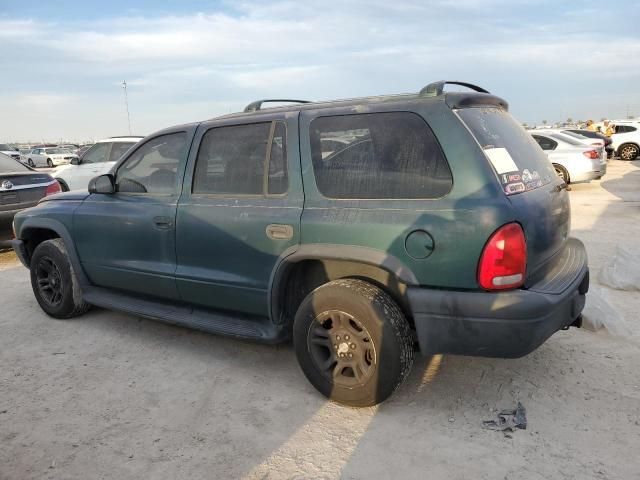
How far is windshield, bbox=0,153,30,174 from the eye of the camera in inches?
290

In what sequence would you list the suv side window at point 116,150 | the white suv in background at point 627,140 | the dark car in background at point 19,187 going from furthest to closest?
1. the white suv in background at point 627,140
2. the suv side window at point 116,150
3. the dark car in background at point 19,187

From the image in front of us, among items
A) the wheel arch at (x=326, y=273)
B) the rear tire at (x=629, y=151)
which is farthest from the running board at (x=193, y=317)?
the rear tire at (x=629, y=151)

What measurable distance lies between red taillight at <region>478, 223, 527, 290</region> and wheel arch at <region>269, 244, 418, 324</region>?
14.7 inches

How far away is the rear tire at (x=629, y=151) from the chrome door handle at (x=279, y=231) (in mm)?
23557

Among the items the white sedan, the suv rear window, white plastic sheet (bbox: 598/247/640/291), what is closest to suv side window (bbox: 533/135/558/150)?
white plastic sheet (bbox: 598/247/640/291)

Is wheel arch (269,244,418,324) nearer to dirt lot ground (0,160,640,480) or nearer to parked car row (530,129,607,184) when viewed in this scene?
dirt lot ground (0,160,640,480)

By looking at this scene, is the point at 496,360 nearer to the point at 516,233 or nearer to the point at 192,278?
the point at 516,233

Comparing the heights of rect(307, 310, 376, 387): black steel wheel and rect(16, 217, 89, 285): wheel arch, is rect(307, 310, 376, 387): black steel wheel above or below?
below

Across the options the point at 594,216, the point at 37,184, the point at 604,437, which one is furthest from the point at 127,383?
the point at 594,216

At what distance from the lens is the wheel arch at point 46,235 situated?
14.7 feet

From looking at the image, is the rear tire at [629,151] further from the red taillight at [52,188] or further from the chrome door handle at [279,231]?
the chrome door handle at [279,231]

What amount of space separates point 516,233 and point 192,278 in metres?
2.18

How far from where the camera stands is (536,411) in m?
2.97

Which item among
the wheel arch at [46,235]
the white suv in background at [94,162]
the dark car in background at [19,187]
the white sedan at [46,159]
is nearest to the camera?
the wheel arch at [46,235]
